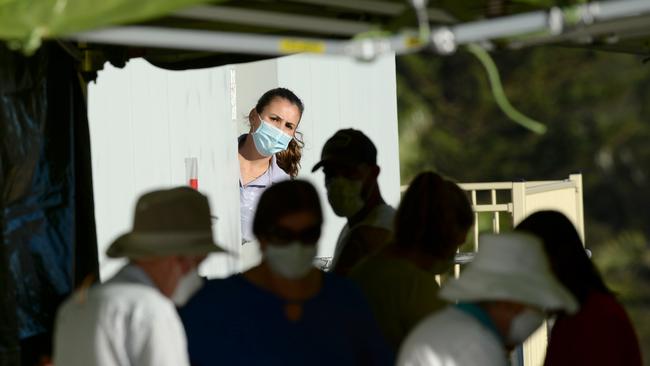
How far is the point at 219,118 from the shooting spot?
694cm

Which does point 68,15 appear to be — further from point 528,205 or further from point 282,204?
point 528,205

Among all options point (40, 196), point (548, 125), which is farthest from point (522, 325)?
point (548, 125)

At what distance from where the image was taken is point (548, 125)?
2311 cm

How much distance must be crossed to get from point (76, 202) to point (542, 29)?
6.71 feet

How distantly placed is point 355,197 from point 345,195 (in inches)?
2.0

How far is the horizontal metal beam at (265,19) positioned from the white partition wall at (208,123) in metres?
1.96

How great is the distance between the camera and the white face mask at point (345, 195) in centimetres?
447

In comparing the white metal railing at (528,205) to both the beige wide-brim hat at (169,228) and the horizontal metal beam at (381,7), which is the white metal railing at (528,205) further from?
the beige wide-brim hat at (169,228)

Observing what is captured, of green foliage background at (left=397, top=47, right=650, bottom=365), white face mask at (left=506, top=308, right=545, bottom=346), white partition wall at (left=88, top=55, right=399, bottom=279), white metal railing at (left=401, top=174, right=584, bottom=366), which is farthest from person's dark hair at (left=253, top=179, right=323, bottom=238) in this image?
green foliage background at (left=397, top=47, right=650, bottom=365)

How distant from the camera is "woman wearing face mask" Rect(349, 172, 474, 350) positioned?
3.67m

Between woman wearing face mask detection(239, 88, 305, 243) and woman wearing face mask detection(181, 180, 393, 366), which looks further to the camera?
woman wearing face mask detection(239, 88, 305, 243)

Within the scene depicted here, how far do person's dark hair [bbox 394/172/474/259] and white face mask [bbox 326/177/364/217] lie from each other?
676 millimetres

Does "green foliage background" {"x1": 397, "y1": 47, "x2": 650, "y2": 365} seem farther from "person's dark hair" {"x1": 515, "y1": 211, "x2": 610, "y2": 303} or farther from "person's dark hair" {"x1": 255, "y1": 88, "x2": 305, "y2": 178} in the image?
"person's dark hair" {"x1": 515, "y1": 211, "x2": 610, "y2": 303}

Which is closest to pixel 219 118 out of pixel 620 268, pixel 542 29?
pixel 542 29
